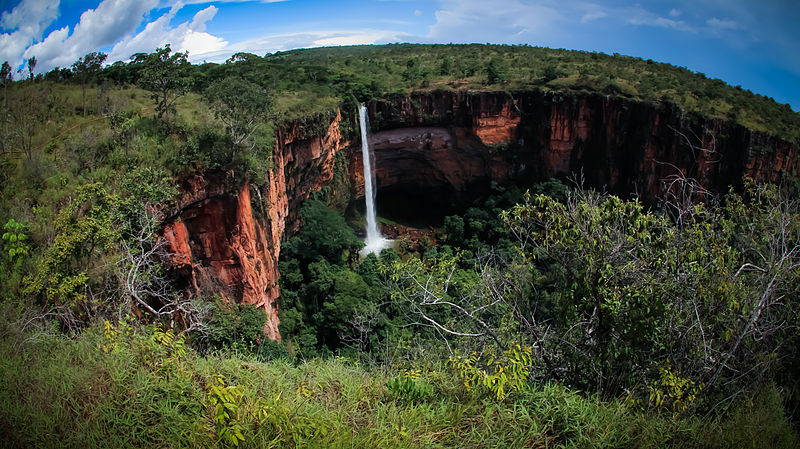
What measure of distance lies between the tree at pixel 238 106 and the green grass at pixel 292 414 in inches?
350

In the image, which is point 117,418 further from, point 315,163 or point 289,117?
point 315,163

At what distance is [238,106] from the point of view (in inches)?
526

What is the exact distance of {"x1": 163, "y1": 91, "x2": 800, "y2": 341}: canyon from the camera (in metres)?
12.5

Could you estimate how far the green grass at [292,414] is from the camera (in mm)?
3836

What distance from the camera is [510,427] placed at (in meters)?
4.17

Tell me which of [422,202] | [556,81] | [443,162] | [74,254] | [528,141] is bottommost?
[422,202]

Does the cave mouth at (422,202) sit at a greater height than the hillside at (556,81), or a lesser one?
lesser

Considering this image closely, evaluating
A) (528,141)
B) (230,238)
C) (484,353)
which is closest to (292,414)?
(484,353)

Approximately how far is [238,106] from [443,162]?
1790 cm

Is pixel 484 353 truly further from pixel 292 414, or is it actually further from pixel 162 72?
pixel 162 72

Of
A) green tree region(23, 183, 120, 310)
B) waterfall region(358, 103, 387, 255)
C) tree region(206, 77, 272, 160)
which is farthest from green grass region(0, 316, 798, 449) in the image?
waterfall region(358, 103, 387, 255)

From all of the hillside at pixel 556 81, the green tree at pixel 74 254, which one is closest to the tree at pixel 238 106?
the green tree at pixel 74 254

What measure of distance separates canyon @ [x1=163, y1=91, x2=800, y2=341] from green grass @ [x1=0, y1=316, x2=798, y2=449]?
20.9ft

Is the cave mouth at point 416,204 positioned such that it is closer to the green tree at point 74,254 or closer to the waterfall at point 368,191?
the waterfall at point 368,191
